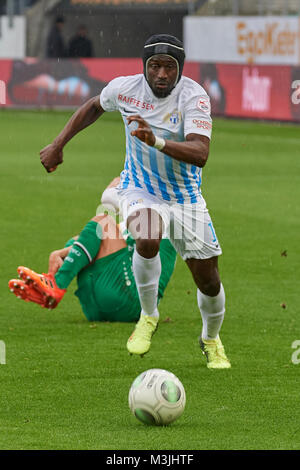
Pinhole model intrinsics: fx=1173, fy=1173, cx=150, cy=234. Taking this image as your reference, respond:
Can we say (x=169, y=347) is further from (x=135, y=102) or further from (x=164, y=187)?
(x=135, y=102)

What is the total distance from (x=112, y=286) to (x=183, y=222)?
1309 mm

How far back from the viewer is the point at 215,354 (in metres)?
7.44

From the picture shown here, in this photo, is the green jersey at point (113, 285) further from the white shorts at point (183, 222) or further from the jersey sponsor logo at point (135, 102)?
the jersey sponsor logo at point (135, 102)

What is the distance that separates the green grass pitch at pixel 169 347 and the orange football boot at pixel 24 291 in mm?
321

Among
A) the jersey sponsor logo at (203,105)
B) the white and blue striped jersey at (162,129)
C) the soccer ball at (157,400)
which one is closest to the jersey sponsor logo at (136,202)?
the white and blue striped jersey at (162,129)

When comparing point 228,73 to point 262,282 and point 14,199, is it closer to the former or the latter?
point 14,199

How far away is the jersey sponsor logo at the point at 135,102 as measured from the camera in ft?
24.5

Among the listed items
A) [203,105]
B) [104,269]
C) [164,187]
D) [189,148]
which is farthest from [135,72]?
[189,148]

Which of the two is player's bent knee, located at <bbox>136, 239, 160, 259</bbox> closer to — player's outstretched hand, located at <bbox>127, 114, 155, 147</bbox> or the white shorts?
the white shorts

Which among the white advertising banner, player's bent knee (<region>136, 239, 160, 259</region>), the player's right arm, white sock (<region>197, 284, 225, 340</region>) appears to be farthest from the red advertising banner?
player's bent knee (<region>136, 239, 160, 259</region>)

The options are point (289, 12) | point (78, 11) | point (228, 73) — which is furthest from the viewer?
point (78, 11)

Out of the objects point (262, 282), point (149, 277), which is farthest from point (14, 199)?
point (149, 277)

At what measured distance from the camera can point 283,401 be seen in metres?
6.46
